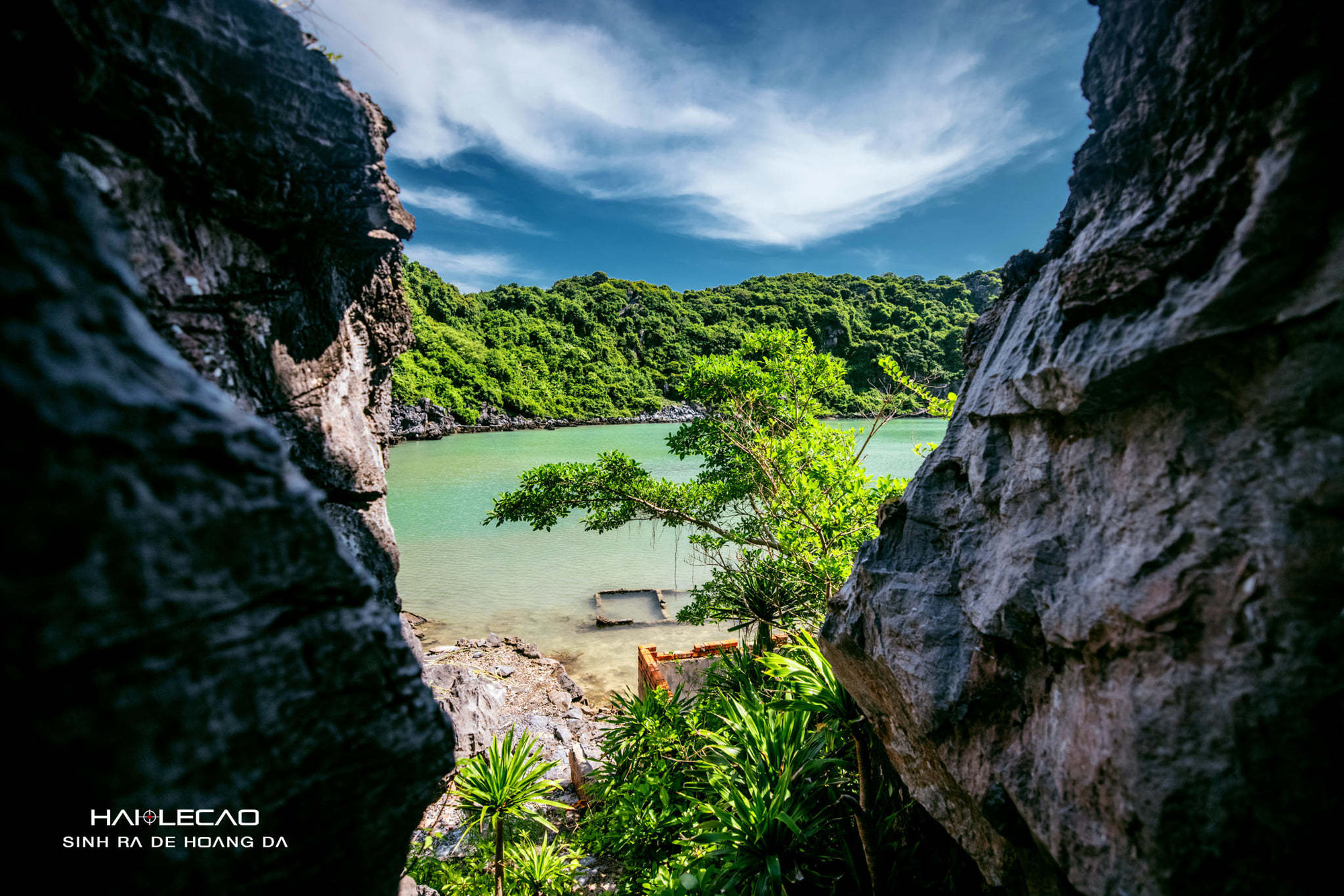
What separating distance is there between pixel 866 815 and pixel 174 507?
3.44 meters

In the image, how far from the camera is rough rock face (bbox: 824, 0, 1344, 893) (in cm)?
135

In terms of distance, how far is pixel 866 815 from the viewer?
3.02m

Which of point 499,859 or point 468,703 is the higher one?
point 499,859

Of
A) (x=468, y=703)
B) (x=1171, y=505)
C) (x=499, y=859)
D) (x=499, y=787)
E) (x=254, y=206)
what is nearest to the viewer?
(x=1171, y=505)

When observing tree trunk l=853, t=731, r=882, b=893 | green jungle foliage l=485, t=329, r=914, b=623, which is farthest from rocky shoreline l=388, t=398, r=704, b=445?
tree trunk l=853, t=731, r=882, b=893

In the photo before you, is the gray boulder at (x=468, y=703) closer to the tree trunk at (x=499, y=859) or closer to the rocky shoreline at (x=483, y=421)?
the tree trunk at (x=499, y=859)

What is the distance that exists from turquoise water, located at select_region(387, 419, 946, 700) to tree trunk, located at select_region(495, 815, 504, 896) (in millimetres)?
5184

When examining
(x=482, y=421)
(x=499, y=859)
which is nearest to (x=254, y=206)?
(x=499, y=859)

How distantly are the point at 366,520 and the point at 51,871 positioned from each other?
189cm

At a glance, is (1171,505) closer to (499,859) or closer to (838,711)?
(838,711)

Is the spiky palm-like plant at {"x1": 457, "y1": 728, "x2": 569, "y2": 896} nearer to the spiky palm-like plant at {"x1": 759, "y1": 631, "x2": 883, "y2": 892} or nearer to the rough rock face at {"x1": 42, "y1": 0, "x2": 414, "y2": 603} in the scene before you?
the rough rock face at {"x1": 42, "y1": 0, "x2": 414, "y2": 603}

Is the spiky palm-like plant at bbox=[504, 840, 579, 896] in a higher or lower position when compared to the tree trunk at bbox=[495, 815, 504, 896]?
lower

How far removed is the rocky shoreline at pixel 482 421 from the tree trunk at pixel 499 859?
24482 millimetres

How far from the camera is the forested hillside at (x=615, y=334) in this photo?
136 ft
